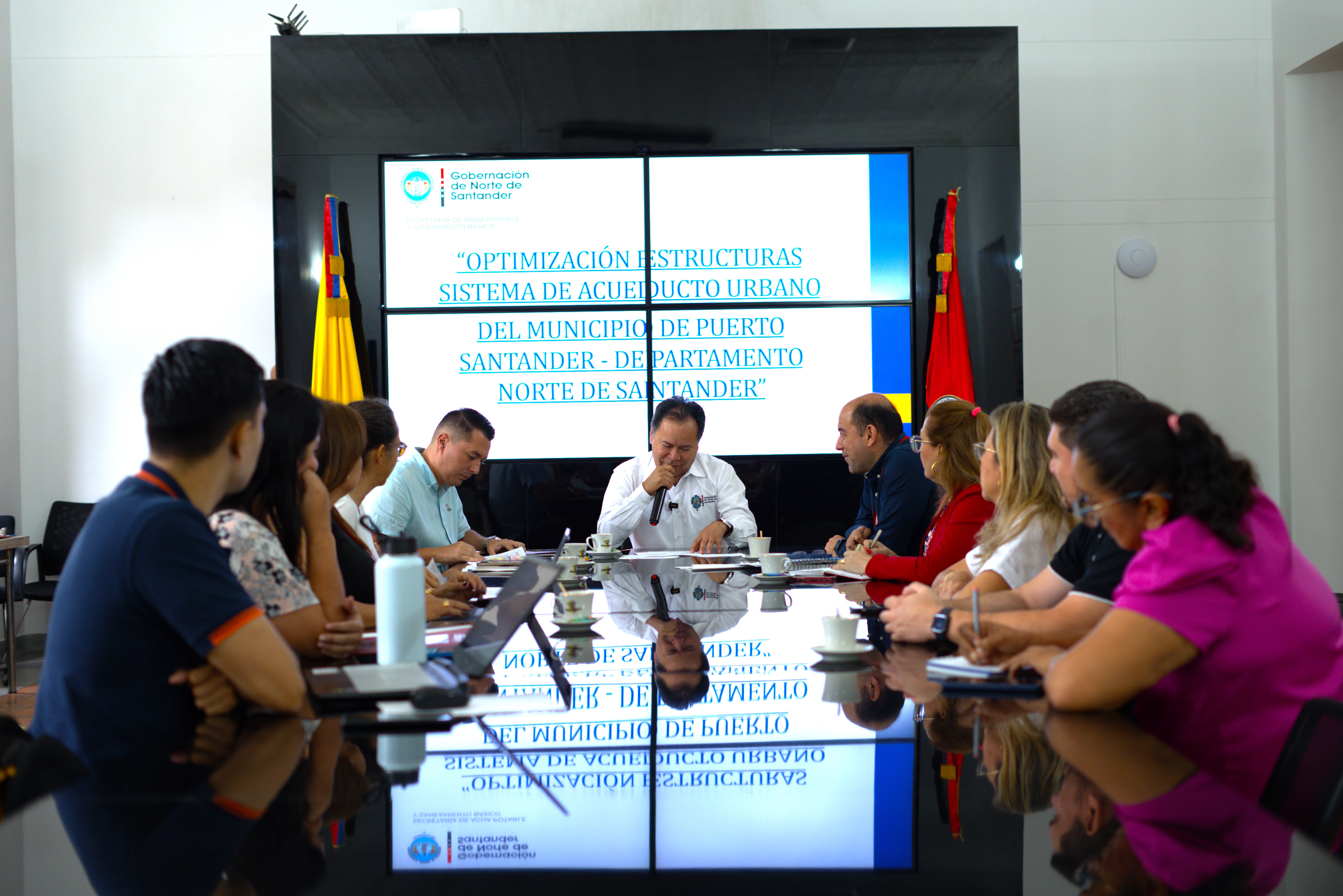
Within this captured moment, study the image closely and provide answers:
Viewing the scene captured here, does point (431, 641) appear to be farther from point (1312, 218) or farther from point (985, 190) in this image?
point (1312, 218)

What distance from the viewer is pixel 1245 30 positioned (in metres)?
5.32

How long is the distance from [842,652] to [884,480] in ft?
6.66

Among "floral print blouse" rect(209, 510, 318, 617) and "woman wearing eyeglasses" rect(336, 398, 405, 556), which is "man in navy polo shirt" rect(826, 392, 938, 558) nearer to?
"woman wearing eyeglasses" rect(336, 398, 405, 556)

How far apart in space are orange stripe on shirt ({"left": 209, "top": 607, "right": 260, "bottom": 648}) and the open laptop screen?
13.5 inches

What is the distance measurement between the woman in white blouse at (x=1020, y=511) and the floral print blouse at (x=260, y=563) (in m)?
1.29

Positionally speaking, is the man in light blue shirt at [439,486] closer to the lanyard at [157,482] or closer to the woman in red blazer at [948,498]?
the woman in red blazer at [948,498]

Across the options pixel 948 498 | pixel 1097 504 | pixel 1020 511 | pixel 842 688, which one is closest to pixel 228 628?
pixel 842 688

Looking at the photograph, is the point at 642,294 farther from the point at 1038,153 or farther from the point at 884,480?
the point at 1038,153

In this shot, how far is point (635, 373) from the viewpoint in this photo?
16.2 feet

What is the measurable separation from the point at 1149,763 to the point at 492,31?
16.9ft

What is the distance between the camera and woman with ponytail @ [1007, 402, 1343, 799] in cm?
126

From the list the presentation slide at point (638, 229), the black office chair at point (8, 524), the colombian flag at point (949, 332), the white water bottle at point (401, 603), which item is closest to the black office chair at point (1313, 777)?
the white water bottle at point (401, 603)

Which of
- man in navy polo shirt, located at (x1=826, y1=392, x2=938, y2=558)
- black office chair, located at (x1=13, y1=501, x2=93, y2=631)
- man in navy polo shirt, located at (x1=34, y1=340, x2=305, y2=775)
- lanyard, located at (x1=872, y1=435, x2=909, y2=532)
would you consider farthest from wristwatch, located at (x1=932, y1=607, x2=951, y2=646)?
black office chair, located at (x1=13, y1=501, x2=93, y2=631)

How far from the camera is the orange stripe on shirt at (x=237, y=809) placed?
3.20 feet
